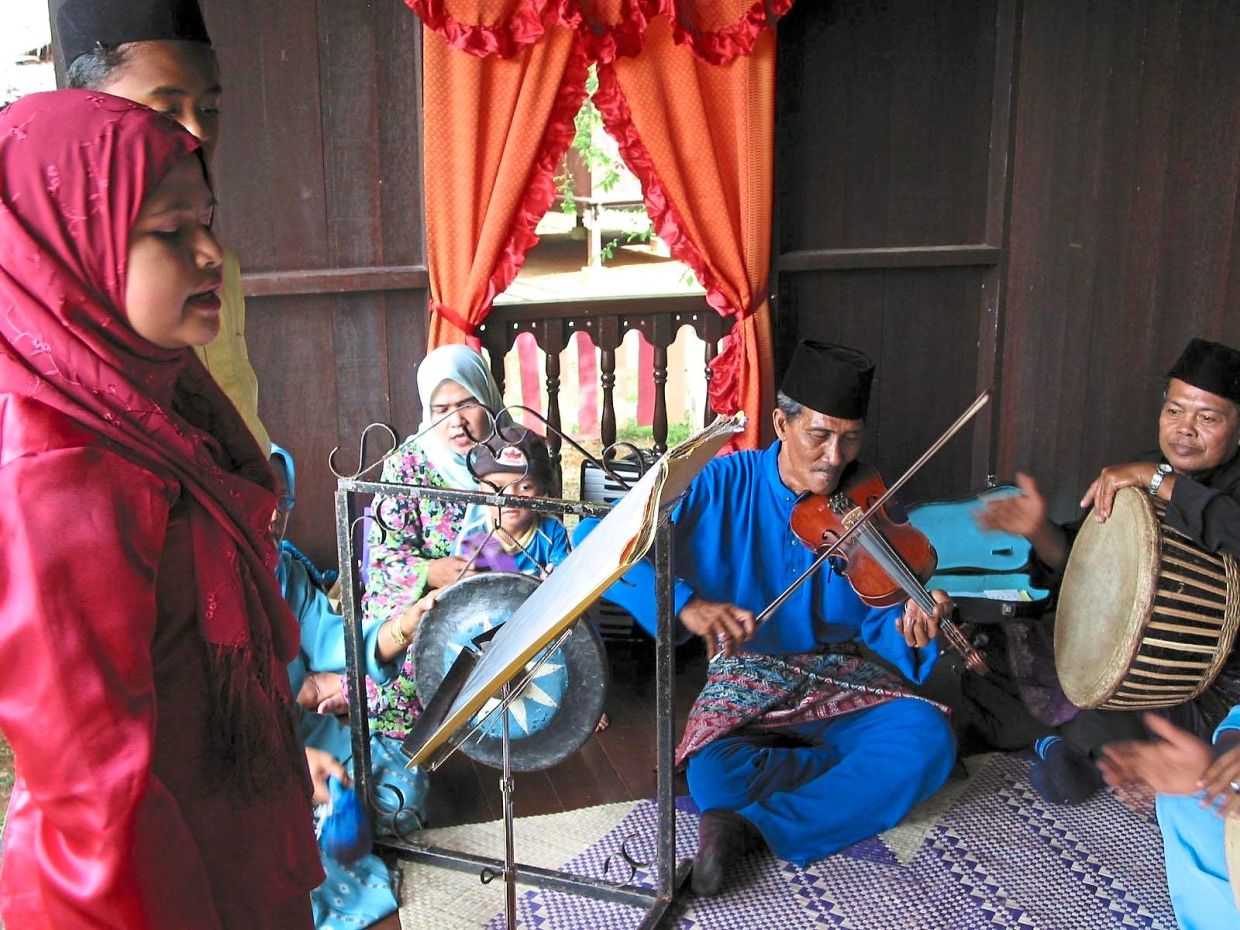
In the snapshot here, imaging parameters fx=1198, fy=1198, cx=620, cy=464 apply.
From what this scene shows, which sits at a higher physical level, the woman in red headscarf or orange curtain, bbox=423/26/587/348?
orange curtain, bbox=423/26/587/348

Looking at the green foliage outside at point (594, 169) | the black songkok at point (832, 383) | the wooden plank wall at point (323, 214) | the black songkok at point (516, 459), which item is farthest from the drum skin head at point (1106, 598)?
the green foliage outside at point (594, 169)

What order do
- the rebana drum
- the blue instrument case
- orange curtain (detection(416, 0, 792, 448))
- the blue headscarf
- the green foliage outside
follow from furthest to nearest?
the green foliage outside → the blue instrument case → orange curtain (detection(416, 0, 792, 448)) → the blue headscarf → the rebana drum

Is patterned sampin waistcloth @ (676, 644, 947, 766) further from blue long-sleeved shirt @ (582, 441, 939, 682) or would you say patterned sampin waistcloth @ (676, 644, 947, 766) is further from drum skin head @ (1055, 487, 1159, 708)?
drum skin head @ (1055, 487, 1159, 708)

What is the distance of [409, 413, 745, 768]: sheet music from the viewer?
1.34 m

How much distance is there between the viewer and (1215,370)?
2.74 meters

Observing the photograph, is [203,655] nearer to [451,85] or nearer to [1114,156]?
[451,85]

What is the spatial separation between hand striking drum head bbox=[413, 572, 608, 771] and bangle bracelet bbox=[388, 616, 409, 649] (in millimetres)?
94

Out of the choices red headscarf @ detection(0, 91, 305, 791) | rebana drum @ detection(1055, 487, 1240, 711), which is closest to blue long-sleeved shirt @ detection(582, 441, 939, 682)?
rebana drum @ detection(1055, 487, 1240, 711)

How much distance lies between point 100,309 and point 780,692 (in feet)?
6.77

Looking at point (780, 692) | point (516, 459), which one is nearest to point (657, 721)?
point (780, 692)

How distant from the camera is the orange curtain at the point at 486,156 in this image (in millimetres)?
3588

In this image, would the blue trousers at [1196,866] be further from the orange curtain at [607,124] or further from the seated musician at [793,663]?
the orange curtain at [607,124]

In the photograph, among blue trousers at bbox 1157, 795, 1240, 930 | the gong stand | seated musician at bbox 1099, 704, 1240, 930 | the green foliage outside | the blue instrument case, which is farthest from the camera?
the green foliage outside

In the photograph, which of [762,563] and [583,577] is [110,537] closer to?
[583,577]
